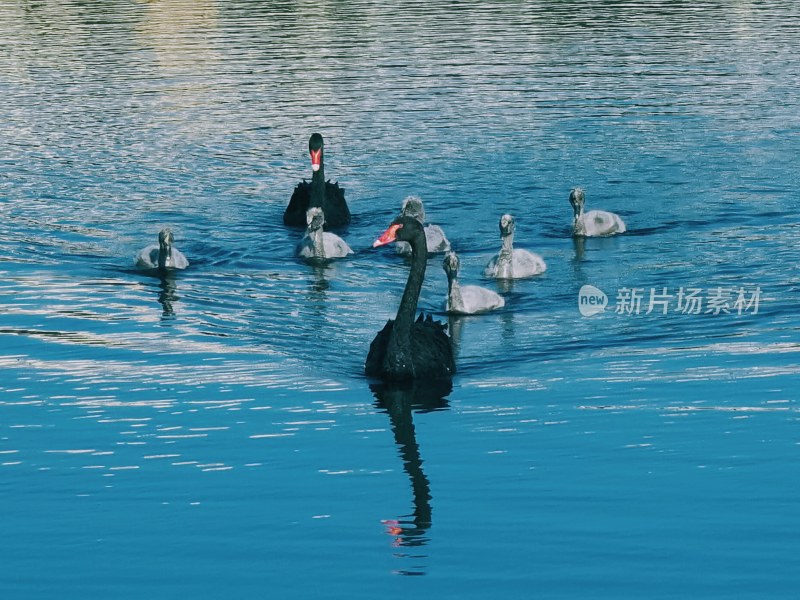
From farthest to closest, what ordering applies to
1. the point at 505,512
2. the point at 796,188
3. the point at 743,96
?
the point at 743,96 < the point at 796,188 < the point at 505,512

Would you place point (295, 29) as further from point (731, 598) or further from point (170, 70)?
point (731, 598)

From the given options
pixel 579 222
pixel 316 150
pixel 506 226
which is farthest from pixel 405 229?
pixel 316 150

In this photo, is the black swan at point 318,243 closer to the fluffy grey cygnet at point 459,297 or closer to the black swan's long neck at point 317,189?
the black swan's long neck at point 317,189

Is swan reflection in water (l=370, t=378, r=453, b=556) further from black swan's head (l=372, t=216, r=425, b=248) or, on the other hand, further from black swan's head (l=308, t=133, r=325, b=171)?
black swan's head (l=308, t=133, r=325, b=171)

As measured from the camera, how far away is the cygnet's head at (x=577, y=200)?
25344 mm

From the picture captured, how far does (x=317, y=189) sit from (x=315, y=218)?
186 cm

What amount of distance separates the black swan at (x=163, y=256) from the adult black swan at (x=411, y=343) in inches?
216

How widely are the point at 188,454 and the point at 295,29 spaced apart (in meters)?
40.6

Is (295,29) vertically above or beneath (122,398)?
above

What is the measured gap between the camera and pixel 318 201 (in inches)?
1037

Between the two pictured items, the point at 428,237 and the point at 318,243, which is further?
the point at 428,237

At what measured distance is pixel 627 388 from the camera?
1717cm

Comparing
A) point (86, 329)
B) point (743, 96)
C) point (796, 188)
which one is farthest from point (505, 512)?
point (743, 96)

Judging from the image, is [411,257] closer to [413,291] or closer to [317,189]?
[317,189]
